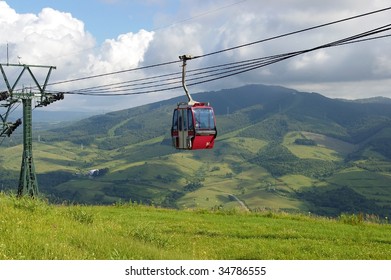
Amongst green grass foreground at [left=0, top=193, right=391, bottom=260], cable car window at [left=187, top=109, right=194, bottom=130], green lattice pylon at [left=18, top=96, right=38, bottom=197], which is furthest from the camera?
green lattice pylon at [left=18, top=96, right=38, bottom=197]

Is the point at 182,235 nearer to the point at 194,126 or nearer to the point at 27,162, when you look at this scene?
the point at 194,126

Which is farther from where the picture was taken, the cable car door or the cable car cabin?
the cable car door

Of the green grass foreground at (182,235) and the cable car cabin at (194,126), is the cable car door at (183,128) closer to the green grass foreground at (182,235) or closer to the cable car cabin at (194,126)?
the cable car cabin at (194,126)

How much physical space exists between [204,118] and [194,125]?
1.01 metres

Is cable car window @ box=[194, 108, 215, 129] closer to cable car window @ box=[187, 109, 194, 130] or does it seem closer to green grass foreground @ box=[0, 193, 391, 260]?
cable car window @ box=[187, 109, 194, 130]

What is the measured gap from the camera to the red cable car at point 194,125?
27.7 m

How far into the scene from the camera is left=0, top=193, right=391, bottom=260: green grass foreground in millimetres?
13148

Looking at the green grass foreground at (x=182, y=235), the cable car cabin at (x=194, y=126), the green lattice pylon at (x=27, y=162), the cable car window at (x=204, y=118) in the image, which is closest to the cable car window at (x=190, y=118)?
the cable car cabin at (x=194, y=126)

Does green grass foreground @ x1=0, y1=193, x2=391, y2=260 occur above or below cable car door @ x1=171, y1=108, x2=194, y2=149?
below

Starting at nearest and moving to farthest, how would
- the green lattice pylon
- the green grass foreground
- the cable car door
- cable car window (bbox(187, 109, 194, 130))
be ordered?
the green grass foreground
cable car window (bbox(187, 109, 194, 130))
the cable car door
the green lattice pylon

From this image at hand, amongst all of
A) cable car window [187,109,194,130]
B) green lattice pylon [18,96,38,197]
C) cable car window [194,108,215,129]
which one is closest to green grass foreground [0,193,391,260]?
cable car window [187,109,194,130]

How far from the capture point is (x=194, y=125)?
27.5 meters

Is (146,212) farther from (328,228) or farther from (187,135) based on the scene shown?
(328,228)

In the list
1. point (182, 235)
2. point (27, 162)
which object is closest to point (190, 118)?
point (182, 235)
